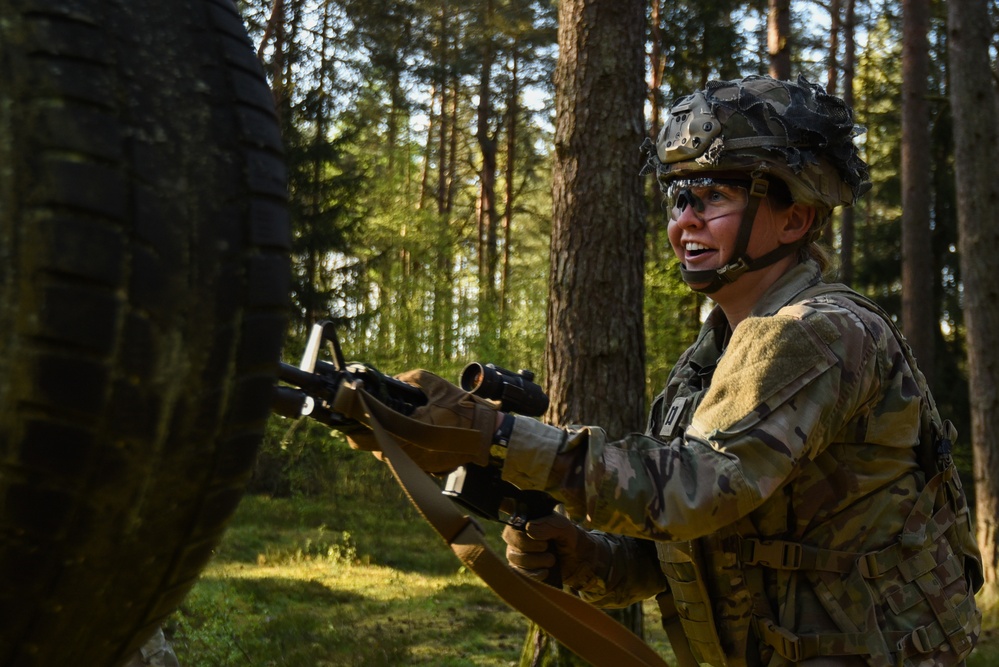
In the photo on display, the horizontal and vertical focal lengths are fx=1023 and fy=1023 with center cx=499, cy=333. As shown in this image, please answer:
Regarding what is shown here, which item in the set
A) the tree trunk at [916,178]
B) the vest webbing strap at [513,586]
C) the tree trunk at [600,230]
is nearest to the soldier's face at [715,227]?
the vest webbing strap at [513,586]

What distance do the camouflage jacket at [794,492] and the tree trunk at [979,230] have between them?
712cm

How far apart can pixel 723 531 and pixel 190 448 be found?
64.8 inches

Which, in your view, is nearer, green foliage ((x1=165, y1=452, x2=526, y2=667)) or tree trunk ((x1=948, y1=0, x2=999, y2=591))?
green foliage ((x1=165, y1=452, x2=526, y2=667))

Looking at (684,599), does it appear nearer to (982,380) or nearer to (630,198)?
(630,198)

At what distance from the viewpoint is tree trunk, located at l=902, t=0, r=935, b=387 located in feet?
49.2

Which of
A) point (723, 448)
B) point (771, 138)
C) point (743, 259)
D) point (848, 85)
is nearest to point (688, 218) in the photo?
point (743, 259)

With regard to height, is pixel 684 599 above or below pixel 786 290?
below

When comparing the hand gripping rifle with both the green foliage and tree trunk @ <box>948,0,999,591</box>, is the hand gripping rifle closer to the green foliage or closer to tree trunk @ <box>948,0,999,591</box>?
the green foliage

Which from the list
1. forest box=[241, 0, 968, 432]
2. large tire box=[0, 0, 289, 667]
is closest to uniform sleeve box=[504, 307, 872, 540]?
large tire box=[0, 0, 289, 667]

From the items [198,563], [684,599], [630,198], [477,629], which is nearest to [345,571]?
[477,629]

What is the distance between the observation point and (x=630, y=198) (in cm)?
606

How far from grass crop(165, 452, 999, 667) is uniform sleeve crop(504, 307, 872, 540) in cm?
485

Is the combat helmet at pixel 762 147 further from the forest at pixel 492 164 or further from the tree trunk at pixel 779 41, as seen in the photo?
the tree trunk at pixel 779 41

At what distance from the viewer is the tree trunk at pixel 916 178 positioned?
15000 millimetres
